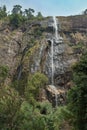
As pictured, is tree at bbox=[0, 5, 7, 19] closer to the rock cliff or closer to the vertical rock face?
the rock cliff

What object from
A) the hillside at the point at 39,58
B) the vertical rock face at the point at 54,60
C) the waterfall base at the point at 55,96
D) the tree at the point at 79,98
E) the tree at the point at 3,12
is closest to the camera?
the tree at the point at 79,98

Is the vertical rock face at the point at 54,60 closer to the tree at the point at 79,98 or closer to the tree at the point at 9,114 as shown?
the tree at the point at 9,114

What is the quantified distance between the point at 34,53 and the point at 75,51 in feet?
17.6

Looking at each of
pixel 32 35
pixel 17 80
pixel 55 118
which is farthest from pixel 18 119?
pixel 32 35

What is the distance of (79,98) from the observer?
1920 cm

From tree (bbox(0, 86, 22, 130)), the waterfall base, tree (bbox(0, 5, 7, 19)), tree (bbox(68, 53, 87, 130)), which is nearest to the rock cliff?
the waterfall base

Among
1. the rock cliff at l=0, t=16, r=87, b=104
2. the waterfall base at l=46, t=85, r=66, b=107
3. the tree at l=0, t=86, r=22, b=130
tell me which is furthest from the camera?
the rock cliff at l=0, t=16, r=87, b=104

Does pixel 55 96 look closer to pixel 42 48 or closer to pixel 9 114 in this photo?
pixel 42 48

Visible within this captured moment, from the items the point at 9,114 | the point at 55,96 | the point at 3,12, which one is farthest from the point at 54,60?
the point at 9,114

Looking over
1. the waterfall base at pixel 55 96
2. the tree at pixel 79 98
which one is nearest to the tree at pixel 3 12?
the waterfall base at pixel 55 96

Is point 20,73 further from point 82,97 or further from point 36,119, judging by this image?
point 82,97

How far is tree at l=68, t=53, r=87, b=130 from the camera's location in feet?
A: 63.2

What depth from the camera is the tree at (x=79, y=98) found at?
1925cm

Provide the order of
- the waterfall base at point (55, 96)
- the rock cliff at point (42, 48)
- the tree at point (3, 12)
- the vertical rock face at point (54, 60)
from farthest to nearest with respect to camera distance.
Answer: the tree at point (3, 12) < the rock cliff at point (42, 48) < the vertical rock face at point (54, 60) < the waterfall base at point (55, 96)
